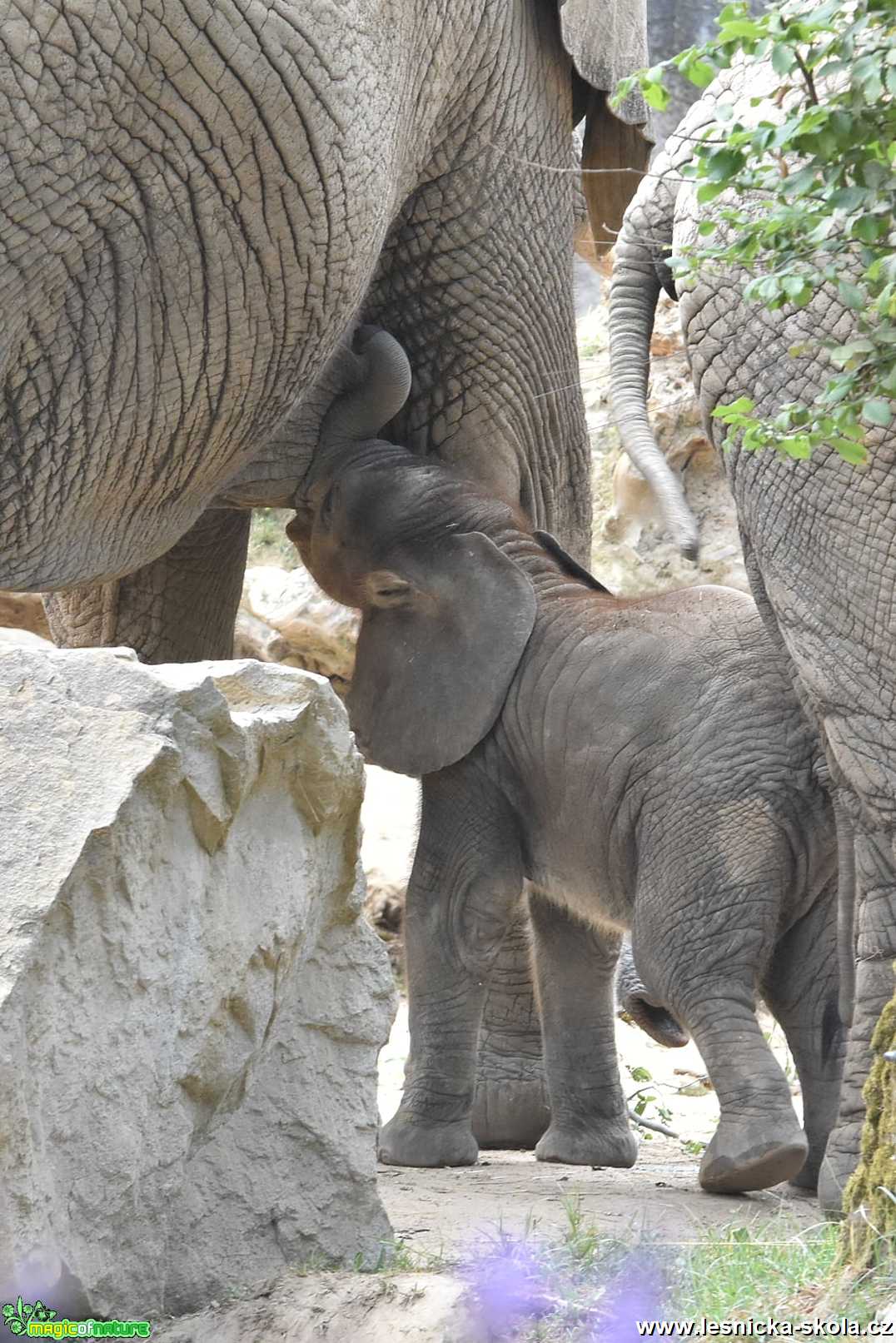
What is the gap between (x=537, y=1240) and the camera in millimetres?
3018

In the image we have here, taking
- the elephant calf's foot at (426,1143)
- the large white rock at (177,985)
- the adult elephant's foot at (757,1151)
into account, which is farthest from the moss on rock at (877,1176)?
the elephant calf's foot at (426,1143)

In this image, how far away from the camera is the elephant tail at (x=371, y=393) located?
4.79 metres

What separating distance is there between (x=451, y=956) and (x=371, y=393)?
132cm

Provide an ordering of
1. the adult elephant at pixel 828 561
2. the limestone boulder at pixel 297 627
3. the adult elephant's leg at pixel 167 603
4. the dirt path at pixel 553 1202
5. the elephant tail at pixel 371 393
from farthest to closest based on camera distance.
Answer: the limestone boulder at pixel 297 627 < the adult elephant's leg at pixel 167 603 < the elephant tail at pixel 371 393 < the adult elephant at pixel 828 561 < the dirt path at pixel 553 1202

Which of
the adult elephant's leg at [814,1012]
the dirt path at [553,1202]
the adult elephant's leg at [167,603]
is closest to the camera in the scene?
the dirt path at [553,1202]

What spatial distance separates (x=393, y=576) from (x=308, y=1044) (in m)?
2.04

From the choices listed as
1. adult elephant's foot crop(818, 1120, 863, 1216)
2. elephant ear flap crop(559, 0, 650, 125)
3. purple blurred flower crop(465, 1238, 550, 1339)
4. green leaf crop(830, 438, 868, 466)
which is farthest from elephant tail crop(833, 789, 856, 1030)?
elephant ear flap crop(559, 0, 650, 125)

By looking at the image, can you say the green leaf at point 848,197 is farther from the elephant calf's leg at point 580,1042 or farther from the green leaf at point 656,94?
the elephant calf's leg at point 580,1042

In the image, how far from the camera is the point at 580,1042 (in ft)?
15.5

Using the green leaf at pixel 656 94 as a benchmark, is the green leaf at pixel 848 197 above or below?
below

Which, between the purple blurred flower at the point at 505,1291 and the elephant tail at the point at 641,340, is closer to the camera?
the purple blurred flower at the point at 505,1291

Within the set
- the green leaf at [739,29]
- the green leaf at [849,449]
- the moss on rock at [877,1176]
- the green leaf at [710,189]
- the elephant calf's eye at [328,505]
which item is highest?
the green leaf at [739,29]

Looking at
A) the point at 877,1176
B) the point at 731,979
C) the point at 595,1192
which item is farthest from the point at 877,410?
the point at 595,1192

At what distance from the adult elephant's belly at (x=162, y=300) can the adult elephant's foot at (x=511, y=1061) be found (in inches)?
62.9
